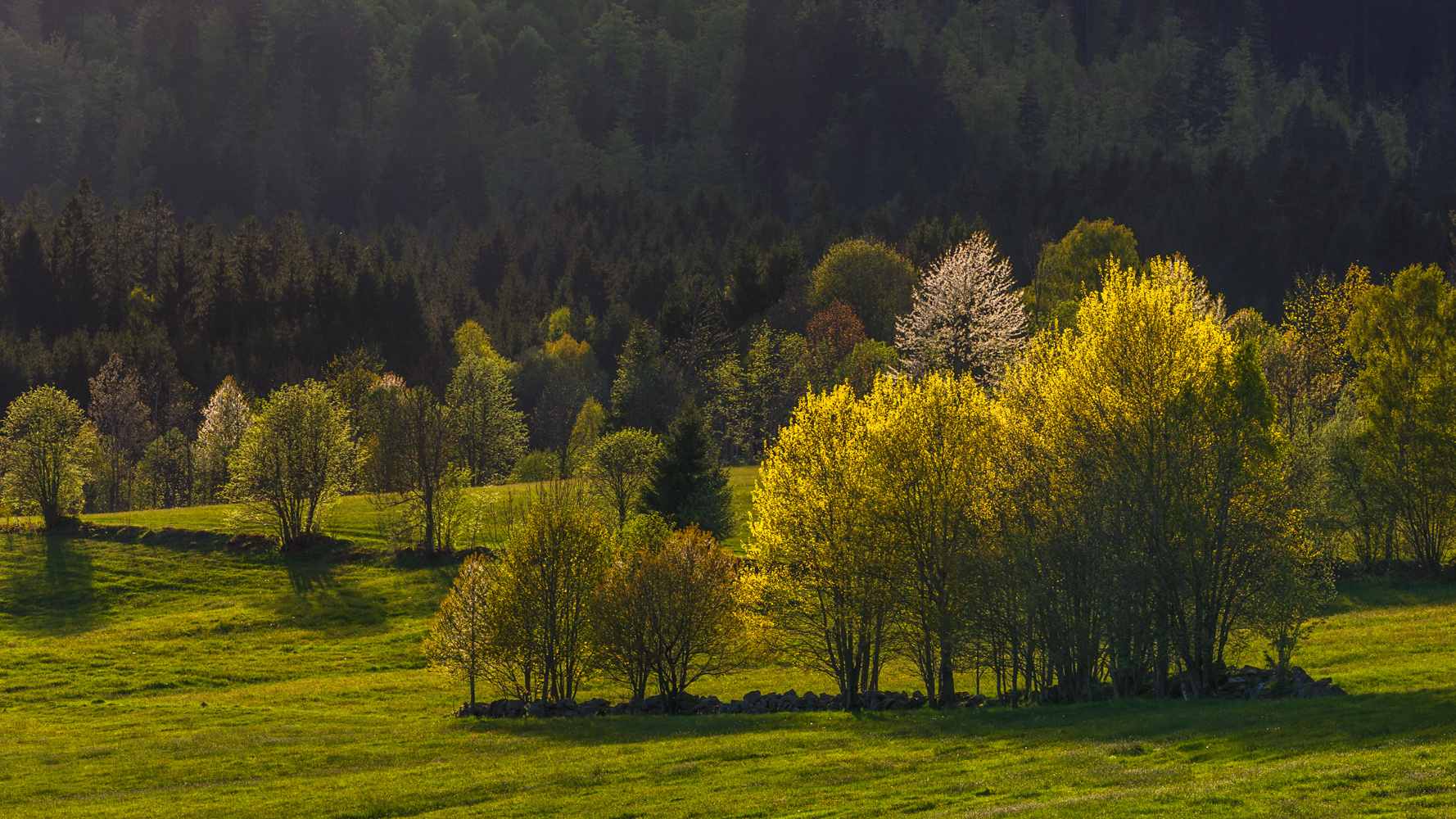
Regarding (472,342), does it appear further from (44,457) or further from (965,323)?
(965,323)

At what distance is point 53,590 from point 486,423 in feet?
141

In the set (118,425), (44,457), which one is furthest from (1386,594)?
(118,425)

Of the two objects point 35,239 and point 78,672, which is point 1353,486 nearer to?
point 78,672

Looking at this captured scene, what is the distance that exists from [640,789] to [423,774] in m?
7.85

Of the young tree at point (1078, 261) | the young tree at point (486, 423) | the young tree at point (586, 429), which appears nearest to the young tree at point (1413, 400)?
the young tree at point (1078, 261)

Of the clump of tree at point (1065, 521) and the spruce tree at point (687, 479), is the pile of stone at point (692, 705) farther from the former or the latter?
the spruce tree at point (687, 479)

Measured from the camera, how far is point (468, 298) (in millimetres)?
160125

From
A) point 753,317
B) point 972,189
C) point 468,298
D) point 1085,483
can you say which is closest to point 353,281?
point 468,298

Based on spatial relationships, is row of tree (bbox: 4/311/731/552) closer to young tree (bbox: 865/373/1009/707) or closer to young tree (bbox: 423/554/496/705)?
young tree (bbox: 423/554/496/705)

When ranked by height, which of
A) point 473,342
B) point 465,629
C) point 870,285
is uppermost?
point 870,285

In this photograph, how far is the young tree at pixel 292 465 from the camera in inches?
2778

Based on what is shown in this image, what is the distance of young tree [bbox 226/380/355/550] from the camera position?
232 feet

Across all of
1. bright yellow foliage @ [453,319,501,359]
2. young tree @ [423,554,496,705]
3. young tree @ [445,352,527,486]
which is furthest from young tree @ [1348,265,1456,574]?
bright yellow foliage @ [453,319,501,359]

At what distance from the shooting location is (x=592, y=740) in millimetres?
38375
